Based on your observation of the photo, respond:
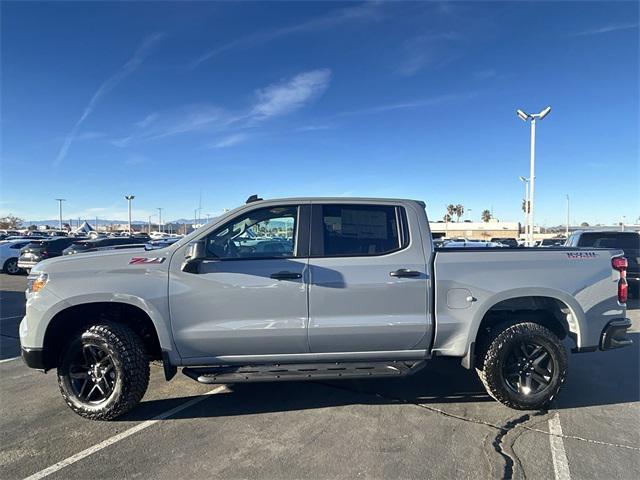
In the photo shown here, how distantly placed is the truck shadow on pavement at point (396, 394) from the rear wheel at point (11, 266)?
56.2 feet

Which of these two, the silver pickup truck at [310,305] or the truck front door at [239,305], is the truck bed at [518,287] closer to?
the silver pickup truck at [310,305]

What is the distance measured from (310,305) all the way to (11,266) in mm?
18653

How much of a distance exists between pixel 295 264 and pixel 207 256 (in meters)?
0.81

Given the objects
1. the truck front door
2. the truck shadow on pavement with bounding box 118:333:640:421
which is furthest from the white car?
the truck front door

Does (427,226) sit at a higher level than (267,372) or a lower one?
higher

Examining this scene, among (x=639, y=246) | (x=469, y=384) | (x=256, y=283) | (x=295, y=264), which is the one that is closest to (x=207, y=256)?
(x=256, y=283)

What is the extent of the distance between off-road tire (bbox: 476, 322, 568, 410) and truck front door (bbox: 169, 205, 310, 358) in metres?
1.79

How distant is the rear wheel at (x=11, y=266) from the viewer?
17.1 meters

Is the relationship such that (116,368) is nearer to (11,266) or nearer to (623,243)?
(623,243)

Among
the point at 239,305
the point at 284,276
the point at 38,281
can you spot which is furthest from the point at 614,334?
the point at 38,281

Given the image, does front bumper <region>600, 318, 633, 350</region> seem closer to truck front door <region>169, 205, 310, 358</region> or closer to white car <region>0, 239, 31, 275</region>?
truck front door <region>169, 205, 310, 358</region>

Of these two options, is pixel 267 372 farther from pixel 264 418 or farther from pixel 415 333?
pixel 415 333

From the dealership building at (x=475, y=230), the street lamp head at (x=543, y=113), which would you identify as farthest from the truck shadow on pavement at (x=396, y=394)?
the dealership building at (x=475, y=230)

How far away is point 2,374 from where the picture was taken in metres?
5.06
